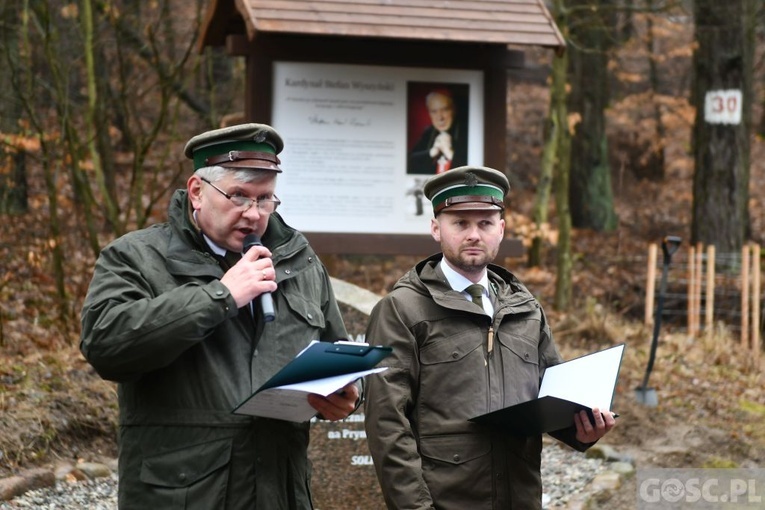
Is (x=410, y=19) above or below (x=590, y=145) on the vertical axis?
above

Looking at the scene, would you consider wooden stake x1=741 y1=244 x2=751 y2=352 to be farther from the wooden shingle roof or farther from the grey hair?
the grey hair

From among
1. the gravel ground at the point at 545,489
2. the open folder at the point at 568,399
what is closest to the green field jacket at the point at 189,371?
the open folder at the point at 568,399

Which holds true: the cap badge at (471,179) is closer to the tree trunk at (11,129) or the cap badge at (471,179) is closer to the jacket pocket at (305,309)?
the jacket pocket at (305,309)

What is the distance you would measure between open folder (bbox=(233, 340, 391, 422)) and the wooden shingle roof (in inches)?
161

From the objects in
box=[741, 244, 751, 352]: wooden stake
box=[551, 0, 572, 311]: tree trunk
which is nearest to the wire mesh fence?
Result: box=[741, 244, 751, 352]: wooden stake

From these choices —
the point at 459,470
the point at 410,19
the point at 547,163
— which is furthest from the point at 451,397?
the point at 547,163

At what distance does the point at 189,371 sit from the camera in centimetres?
327

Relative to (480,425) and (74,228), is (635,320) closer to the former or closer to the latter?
(74,228)

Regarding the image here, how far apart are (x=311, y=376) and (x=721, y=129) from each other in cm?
1197

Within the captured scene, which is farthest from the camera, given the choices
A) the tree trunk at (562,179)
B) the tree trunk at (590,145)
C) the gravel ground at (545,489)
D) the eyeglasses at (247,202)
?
the tree trunk at (590,145)

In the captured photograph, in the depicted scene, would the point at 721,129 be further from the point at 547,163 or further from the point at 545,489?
the point at 545,489

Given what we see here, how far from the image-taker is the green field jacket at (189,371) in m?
3.07

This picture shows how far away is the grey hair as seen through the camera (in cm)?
339

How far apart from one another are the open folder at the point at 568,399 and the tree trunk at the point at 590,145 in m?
15.5
